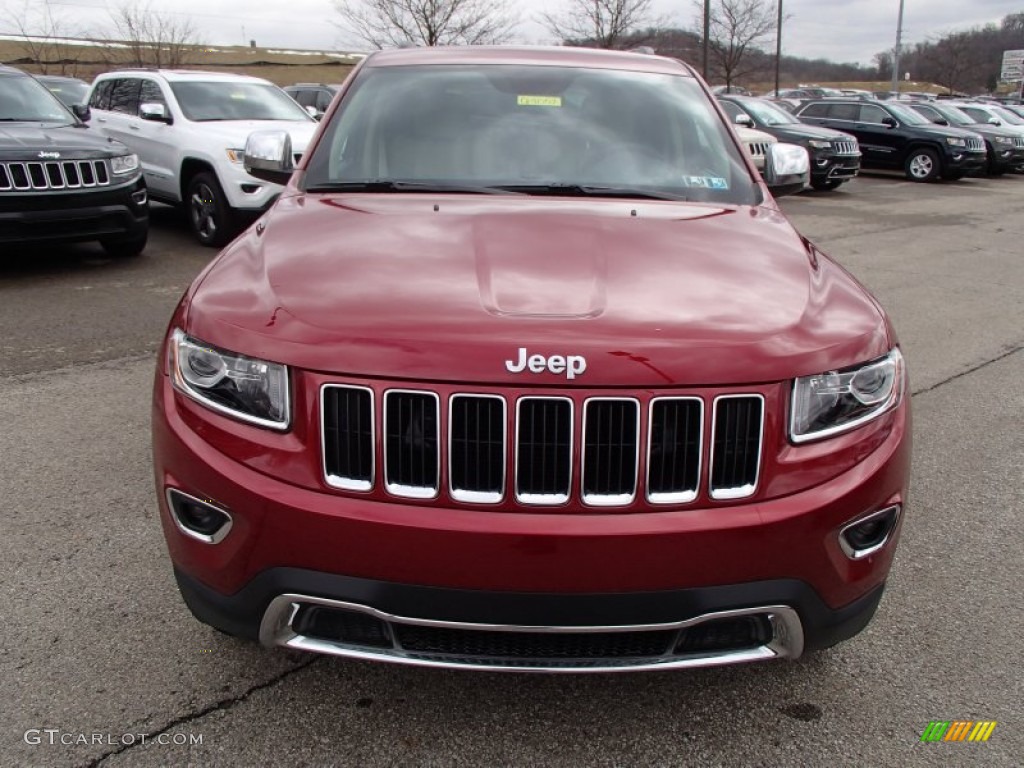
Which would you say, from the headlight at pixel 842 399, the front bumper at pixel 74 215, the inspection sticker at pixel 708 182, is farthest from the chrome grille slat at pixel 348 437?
the front bumper at pixel 74 215

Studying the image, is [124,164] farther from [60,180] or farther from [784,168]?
[784,168]

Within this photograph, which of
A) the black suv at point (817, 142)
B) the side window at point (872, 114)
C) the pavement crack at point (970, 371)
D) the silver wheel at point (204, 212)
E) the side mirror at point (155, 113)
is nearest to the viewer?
the pavement crack at point (970, 371)

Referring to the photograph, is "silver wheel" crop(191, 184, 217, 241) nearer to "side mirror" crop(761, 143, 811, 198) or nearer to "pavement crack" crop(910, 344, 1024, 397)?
"side mirror" crop(761, 143, 811, 198)

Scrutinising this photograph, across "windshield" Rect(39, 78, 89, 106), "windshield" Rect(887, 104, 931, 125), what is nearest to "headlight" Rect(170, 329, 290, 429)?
"windshield" Rect(39, 78, 89, 106)

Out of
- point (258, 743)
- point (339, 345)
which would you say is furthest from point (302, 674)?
point (339, 345)

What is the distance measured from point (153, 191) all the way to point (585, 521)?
9369 mm

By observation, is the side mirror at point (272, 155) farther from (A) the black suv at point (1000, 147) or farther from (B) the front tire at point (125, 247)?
(A) the black suv at point (1000, 147)

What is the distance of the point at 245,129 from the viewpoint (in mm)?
9094

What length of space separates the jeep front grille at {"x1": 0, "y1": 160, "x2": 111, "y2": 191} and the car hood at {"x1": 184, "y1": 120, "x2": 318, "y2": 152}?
158cm

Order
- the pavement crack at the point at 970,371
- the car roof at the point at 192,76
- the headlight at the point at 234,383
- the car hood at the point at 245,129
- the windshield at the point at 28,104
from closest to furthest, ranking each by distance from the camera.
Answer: the headlight at the point at 234,383 < the pavement crack at the point at 970,371 < the windshield at the point at 28,104 < the car hood at the point at 245,129 < the car roof at the point at 192,76

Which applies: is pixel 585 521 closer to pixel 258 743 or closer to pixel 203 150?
pixel 258 743

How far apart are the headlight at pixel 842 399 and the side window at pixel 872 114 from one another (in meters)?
21.5

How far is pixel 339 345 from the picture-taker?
1.90 m

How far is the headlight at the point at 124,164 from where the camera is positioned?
294 inches
